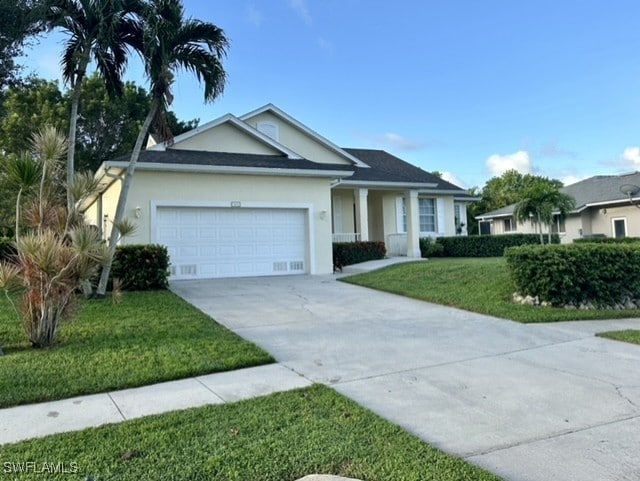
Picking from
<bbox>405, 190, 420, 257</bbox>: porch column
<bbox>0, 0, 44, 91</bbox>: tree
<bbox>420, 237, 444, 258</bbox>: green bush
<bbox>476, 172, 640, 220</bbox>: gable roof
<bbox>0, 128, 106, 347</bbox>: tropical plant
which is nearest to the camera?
<bbox>0, 128, 106, 347</bbox>: tropical plant

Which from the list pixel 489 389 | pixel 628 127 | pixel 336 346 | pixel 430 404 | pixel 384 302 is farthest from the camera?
pixel 628 127

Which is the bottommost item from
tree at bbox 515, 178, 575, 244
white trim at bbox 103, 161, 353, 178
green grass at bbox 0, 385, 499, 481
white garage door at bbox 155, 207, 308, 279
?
green grass at bbox 0, 385, 499, 481

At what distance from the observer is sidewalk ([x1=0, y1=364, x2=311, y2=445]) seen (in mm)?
3957

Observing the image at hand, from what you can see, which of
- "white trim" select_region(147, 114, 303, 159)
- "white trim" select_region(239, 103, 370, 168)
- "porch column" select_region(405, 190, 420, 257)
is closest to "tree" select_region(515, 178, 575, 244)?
"porch column" select_region(405, 190, 420, 257)

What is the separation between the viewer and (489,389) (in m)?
4.77

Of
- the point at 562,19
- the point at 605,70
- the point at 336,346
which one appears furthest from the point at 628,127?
the point at 336,346

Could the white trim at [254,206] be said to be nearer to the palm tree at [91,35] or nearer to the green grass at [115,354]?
the palm tree at [91,35]

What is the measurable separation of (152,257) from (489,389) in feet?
30.8

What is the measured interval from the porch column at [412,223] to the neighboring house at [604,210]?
6.36m

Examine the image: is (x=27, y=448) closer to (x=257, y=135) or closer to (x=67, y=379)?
(x=67, y=379)

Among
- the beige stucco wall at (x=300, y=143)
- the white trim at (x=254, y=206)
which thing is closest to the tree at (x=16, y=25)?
the white trim at (x=254, y=206)

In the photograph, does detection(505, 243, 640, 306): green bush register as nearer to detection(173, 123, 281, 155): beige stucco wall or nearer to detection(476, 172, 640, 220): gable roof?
detection(173, 123, 281, 155): beige stucco wall

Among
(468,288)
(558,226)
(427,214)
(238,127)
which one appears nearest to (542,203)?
(427,214)

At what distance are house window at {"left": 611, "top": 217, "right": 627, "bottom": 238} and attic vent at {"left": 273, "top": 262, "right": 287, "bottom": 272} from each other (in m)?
19.0
